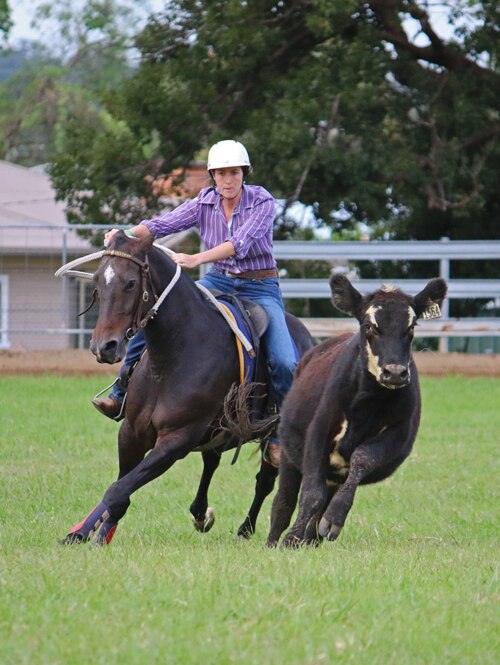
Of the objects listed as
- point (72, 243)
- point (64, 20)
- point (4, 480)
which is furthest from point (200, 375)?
point (64, 20)

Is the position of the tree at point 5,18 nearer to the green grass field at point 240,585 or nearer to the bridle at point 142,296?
the green grass field at point 240,585

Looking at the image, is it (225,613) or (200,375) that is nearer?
(225,613)

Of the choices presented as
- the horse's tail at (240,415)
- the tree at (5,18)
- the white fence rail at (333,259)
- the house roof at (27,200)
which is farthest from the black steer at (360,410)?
the tree at (5,18)

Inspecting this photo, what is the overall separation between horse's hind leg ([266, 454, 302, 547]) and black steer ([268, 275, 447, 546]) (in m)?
0.13

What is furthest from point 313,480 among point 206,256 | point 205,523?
point 205,523

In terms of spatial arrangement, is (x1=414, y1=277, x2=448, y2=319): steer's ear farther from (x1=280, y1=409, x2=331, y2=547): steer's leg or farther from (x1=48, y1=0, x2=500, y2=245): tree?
(x1=48, y1=0, x2=500, y2=245): tree

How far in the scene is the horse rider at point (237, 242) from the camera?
948 centimetres

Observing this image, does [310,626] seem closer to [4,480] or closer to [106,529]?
[106,529]

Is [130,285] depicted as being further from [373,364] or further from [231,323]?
[373,364]

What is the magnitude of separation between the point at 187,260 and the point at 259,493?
2.08 meters

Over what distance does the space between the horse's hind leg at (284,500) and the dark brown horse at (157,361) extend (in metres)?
0.64

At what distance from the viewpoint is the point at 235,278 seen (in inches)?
391

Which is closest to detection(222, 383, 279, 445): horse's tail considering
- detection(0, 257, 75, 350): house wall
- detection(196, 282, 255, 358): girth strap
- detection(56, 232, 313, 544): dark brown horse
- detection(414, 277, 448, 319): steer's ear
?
detection(56, 232, 313, 544): dark brown horse

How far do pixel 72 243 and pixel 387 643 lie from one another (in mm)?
22927
